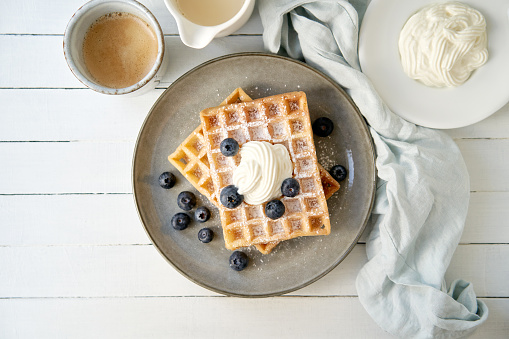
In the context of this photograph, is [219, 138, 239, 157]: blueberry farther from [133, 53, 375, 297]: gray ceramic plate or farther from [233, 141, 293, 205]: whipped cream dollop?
[133, 53, 375, 297]: gray ceramic plate

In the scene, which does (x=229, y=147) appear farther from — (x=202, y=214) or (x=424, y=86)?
(x=424, y=86)

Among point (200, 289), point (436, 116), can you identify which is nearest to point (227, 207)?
point (200, 289)

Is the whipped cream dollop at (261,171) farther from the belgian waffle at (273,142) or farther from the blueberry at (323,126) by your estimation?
the blueberry at (323,126)

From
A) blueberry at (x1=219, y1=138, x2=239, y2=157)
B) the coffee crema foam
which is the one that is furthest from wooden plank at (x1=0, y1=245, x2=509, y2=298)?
the coffee crema foam

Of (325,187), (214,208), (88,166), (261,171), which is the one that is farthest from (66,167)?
(325,187)

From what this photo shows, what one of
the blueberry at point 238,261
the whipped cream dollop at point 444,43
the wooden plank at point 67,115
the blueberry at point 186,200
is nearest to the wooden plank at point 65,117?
the wooden plank at point 67,115

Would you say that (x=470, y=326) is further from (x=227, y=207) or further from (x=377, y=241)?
(x=227, y=207)

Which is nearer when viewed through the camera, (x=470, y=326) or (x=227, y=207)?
(x=227, y=207)
